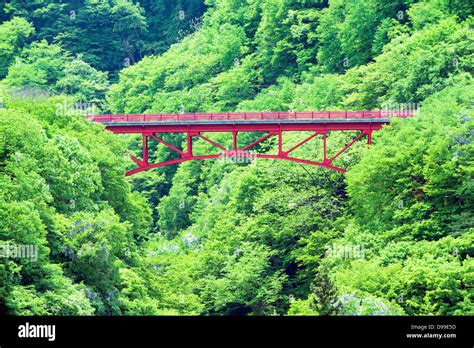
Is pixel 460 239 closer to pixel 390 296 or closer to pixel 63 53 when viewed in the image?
pixel 390 296

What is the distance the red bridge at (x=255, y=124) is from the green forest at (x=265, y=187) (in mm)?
1373

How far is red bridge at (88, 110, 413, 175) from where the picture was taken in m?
68.4

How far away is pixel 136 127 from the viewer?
69.8 m

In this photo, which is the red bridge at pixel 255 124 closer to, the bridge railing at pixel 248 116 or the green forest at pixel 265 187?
the bridge railing at pixel 248 116

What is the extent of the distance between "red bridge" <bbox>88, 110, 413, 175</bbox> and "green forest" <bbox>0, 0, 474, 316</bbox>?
1.37 m

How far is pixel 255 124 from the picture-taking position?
230 feet

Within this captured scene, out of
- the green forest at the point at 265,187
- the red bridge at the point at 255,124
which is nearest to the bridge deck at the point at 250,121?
the red bridge at the point at 255,124

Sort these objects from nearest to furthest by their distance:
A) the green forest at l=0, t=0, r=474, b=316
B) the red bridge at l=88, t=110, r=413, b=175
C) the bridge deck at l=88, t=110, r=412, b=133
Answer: the green forest at l=0, t=0, r=474, b=316
the red bridge at l=88, t=110, r=413, b=175
the bridge deck at l=88, t=110, r=412, b=133

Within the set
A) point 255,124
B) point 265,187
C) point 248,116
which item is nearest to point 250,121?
point 255,124

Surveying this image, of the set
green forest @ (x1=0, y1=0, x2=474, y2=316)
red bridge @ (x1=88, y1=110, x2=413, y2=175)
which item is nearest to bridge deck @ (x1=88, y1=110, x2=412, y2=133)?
red bridge @ (x1=88, y1=110, x2=413, y2=175)

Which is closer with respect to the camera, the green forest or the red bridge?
the green forest

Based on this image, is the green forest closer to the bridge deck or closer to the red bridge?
the red bridge
